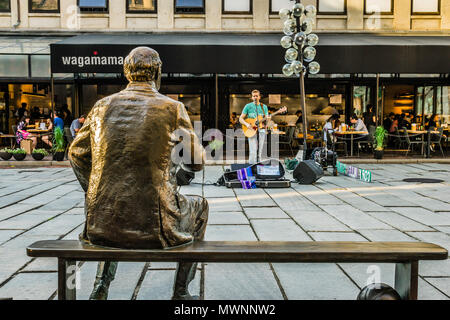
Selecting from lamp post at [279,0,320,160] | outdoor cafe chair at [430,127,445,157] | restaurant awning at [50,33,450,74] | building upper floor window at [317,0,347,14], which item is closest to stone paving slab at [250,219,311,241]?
lamp post at [279,0,320,160]

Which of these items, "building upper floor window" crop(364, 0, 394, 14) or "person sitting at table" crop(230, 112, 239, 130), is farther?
"building upper floor window" crop(364, 0, 394, 14)

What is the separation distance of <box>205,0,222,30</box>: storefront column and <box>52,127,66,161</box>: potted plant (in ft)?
24.6

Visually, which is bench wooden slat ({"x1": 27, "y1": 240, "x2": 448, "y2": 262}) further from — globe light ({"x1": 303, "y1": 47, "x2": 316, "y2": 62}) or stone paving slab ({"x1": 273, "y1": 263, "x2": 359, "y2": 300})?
globe light ({"x1": 303, "y1": 47, "x2": 316, "y2": 62})

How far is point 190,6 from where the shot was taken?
17.1 metres

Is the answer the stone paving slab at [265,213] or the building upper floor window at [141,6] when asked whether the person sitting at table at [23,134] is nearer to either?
the building upper floor window at [141,6]

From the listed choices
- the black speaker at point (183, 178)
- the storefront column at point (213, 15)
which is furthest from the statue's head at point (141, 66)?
the storefront column at point (213, 15)

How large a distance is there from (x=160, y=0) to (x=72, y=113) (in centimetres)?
592

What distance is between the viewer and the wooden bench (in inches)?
93.1

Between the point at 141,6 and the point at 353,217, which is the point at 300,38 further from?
the point at 141,6

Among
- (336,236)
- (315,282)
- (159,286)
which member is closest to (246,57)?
(336,236)

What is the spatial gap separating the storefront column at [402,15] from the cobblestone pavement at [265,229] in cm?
950

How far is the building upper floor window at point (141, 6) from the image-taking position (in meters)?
17.0

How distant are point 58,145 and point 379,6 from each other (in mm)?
13485

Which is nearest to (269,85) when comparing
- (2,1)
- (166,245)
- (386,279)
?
(2,1)
